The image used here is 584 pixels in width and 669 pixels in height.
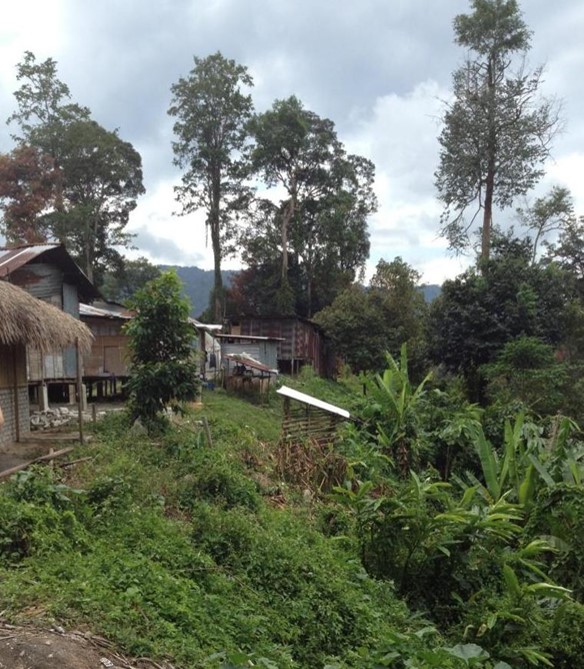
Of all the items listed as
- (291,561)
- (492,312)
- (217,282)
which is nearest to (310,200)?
(217,282)

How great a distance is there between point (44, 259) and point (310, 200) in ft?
73.1

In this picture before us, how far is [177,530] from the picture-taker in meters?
5.14

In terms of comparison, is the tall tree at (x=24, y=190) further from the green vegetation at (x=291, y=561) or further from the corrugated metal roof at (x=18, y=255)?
the green vegetation at (x=291, y=561)

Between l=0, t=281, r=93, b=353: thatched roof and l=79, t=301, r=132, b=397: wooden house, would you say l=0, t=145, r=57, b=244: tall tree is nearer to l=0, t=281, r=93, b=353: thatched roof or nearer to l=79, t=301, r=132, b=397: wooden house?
l=79, t=301, r=132, b=397: wooden house

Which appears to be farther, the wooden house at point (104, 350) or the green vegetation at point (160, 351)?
the wooden house at point (104, 350)

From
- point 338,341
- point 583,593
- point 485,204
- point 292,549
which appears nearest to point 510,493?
point 583,593

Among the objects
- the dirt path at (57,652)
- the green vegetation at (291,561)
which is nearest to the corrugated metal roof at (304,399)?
the green vegetation at (291,561)

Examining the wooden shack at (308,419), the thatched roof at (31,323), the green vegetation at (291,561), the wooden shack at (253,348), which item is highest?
the thatched roof at (31,323)

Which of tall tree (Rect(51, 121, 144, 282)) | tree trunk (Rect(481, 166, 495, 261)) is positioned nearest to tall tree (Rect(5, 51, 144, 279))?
tall tree (Rect(51, 121, 144, 282))

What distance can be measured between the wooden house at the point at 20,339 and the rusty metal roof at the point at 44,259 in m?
2.35

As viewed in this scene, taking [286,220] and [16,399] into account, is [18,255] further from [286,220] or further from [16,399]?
[286,220]

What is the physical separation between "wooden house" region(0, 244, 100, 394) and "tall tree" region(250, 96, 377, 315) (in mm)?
18019

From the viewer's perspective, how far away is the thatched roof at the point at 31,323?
28.1 feet

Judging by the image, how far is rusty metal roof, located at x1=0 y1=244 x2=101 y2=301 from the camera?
11586 mm
